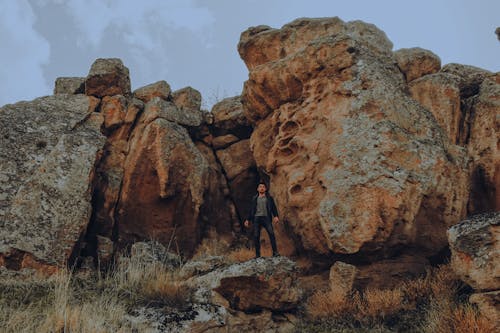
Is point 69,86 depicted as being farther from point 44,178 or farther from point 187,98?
point 44,178

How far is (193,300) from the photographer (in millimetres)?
7777

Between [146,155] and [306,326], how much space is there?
6.87m

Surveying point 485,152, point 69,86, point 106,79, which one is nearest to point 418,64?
point 485,152

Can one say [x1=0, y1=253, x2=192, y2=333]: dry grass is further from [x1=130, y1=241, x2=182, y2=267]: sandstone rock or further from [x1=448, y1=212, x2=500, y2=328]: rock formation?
[x1=448, y1=212, x2=500, y2=328]: rock formation

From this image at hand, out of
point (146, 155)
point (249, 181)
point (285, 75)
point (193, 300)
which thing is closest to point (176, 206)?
point (146, 155)

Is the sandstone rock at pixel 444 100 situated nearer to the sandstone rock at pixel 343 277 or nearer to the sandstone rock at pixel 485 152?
the sandstone rock at pixel 485 152

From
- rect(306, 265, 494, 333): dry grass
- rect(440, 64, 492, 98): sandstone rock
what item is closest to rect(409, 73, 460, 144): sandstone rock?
rect(440, 64, 492, 98): sandstone rock

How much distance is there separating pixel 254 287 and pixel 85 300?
8.65ft

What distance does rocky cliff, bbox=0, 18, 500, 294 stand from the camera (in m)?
9.49

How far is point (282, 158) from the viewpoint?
37.8 feet

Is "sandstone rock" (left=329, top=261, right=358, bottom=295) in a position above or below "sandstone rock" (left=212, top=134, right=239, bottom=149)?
below

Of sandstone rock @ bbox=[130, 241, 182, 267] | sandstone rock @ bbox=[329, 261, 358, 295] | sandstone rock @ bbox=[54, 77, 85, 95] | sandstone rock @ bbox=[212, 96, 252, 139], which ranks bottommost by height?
sandstone rock @ bbox=[329, 261, 358, 295]

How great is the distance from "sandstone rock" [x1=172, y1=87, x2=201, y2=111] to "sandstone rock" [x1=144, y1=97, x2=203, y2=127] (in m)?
0.37

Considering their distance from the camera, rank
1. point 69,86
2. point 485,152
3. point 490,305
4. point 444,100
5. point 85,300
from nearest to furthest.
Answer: point 490,305 → point 85,300 → point 485,152 → point 444,100 → point 69,86
